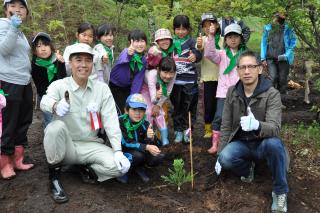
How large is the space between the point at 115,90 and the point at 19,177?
169 centimetres

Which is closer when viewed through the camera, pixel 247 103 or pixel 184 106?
pixel 247 103

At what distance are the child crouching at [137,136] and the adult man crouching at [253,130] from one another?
2.68 ft

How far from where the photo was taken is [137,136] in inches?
172

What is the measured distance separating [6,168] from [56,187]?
842mm

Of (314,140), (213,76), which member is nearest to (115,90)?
(213,76)

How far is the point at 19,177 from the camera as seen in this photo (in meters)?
4.34

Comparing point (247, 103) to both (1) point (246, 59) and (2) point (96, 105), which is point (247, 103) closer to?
(1) point (246, 59)

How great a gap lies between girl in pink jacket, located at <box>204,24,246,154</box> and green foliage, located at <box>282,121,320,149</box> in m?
1.11

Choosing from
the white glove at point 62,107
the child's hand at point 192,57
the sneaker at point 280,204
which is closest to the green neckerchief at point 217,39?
the child's hand at point 192,57

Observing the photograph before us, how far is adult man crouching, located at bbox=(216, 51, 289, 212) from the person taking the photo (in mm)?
3754

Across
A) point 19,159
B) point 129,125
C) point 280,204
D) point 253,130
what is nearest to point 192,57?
point 129,125

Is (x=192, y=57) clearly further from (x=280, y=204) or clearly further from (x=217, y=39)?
(x=280, y=204)

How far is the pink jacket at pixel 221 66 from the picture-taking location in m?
5.00

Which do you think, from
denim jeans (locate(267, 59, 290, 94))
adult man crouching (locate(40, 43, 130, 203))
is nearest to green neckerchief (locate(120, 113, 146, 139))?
adult man crouching (locate(40, 43, 130, 203))
